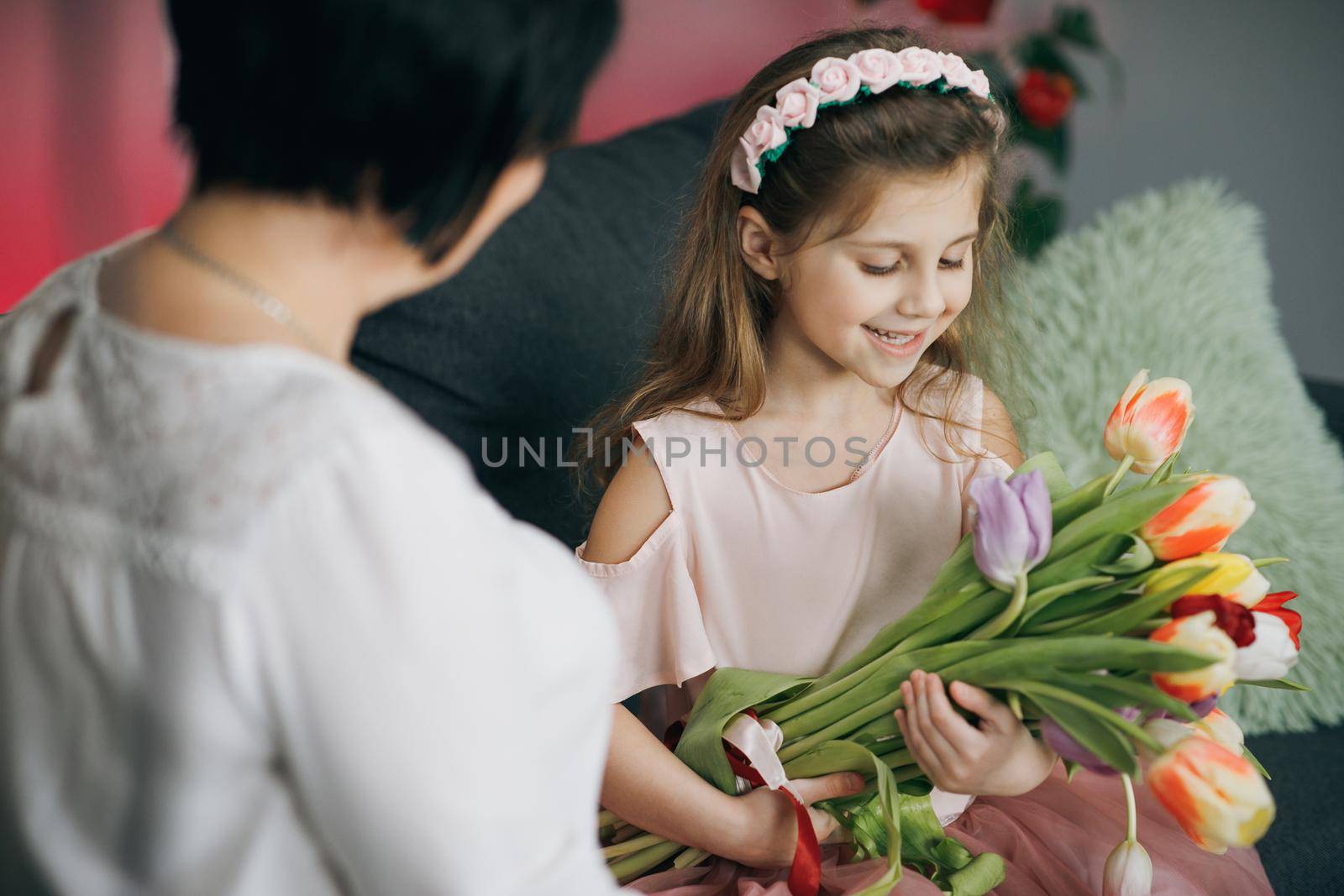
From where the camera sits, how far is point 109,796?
→ 0.59m

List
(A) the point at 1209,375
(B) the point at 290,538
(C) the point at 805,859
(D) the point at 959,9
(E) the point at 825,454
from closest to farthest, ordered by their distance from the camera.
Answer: (B) the point at 290,538
(C) the point at 805,859
(E) the point at 825,454
(A) the point at 1209,375
(D) the point at 959,9

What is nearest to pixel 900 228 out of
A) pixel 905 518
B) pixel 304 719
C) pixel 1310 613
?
pixel 905 518

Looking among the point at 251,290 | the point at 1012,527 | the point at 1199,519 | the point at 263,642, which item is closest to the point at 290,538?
the point at 263,642

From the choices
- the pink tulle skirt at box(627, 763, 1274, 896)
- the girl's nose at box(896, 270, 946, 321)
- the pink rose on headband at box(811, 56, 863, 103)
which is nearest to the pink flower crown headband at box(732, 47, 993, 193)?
the pink rose on headband at box(811, 56, 863, 103)

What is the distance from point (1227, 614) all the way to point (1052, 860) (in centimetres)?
40

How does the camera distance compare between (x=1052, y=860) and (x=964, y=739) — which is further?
(x=1052, y=860)

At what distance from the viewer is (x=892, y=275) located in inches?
42.3

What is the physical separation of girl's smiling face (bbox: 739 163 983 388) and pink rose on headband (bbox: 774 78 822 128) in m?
0.10

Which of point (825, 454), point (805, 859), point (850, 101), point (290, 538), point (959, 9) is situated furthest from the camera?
point (959, 9)

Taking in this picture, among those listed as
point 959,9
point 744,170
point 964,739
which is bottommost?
point 964,739

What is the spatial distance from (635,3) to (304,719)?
202cm

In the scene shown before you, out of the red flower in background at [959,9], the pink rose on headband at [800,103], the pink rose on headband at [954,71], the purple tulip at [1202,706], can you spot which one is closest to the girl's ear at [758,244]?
the pink rose on headband at [800,103]

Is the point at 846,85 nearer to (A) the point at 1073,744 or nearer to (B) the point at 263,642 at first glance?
(A) the point at 1073,744

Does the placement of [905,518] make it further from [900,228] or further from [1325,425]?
[1325,425]
